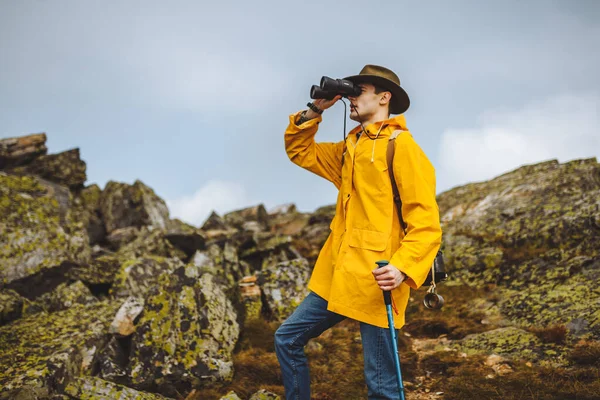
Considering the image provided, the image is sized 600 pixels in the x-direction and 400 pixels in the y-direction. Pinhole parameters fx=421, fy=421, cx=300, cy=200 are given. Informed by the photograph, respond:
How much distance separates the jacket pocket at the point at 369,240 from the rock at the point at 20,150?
63.7 feet

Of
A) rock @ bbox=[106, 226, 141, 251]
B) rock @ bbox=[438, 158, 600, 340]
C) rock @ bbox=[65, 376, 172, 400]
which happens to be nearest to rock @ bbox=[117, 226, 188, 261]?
rock @ bbox=[106, 226, 141, 251]

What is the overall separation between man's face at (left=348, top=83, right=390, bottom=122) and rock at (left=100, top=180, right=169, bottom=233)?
56.8 feet

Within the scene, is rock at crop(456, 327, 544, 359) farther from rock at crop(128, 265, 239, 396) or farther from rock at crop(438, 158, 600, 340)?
rock at crop(128, 265, 239, 396)

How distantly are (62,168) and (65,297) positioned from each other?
1124 cm

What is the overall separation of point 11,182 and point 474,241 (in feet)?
47.1

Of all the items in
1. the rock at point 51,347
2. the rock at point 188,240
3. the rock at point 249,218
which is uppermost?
the rock at point 249,218

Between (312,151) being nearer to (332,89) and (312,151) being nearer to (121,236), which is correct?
(332,89)

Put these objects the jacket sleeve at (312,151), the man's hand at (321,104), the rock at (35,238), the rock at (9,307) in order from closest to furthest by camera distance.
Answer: the man's hand at (321,104) < the jacket sleeve at (312,151) < the rock at (9,307) < the rock at (35,238)

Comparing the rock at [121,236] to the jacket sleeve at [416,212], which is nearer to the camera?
the jacket sleeve at [416,212]

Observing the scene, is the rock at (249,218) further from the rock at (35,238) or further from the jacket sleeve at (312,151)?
the jacket sleeve at (312,151)

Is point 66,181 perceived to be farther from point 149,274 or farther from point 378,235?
point 378,235

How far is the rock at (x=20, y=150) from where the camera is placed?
18.5 metres

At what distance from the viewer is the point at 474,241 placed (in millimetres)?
14055

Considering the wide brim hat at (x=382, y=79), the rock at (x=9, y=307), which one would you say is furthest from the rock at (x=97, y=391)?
the wide brim hat at (x=382, y=79)
